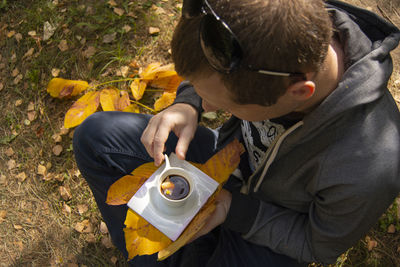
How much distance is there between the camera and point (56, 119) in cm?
248

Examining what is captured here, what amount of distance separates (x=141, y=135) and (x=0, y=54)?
199 cm

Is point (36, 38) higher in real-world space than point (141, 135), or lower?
lower

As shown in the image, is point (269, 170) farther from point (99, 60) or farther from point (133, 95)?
point (99, 60)

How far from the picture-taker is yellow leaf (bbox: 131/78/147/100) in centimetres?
242

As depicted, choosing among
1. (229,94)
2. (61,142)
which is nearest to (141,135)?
(229,94)

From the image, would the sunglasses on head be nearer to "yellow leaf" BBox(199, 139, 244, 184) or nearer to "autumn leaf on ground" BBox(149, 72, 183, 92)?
"yellow leaf" BBox(199, 139, 244, 184)

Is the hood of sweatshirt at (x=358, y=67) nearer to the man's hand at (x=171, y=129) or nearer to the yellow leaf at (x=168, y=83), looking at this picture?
the man's hand at (x=171, y=129)

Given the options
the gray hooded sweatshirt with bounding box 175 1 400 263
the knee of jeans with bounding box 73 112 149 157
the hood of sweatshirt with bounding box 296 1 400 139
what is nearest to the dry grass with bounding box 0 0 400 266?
the knee of jeans with bounding box 73 112 149 157

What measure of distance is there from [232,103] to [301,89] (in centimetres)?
22

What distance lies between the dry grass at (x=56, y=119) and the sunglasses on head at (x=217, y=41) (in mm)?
1611

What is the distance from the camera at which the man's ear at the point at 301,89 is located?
2.99 ft

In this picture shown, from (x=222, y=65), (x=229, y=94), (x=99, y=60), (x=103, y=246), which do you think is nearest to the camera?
(x=222, y=65)

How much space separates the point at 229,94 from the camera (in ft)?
3.25

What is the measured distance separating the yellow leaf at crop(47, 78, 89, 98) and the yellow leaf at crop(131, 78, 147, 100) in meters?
0.38
